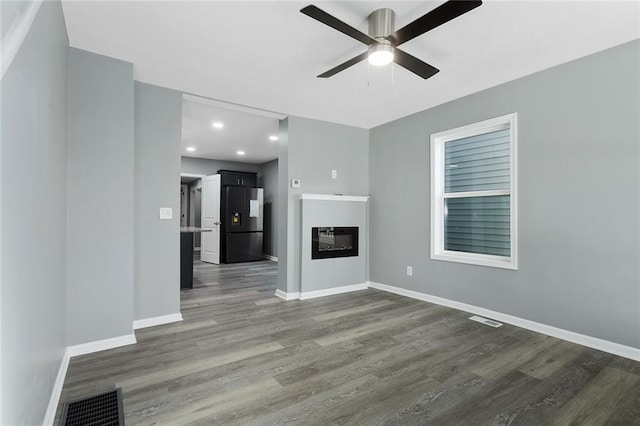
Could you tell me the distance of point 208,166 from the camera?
779 cm

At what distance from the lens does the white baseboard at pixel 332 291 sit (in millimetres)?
4219

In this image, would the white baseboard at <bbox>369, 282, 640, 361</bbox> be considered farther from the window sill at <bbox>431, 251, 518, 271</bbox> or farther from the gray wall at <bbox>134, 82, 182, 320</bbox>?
the gray wall at <bbox>134, 82, 182, 320</bbox>

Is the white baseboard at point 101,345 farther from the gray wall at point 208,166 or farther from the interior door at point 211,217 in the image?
the gray wall at point 208,166

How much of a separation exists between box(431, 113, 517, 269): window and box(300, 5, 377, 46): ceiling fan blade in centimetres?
203

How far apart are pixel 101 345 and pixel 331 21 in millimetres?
3004

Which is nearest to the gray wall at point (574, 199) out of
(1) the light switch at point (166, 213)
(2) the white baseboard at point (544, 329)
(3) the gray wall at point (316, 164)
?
(2) the white baseboard at point (544, 329)

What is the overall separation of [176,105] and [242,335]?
2.46 m

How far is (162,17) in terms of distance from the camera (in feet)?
7.12

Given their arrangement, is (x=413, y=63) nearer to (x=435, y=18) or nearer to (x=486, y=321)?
(x=435, y=18)

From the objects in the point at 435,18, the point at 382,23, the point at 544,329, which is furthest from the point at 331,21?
the point at 544,329

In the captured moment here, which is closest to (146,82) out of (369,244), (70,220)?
(70,220)

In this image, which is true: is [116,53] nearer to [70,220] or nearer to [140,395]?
[70,220]

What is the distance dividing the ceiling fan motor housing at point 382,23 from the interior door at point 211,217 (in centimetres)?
591

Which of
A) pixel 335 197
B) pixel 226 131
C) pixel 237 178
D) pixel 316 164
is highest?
pixel 226 131
